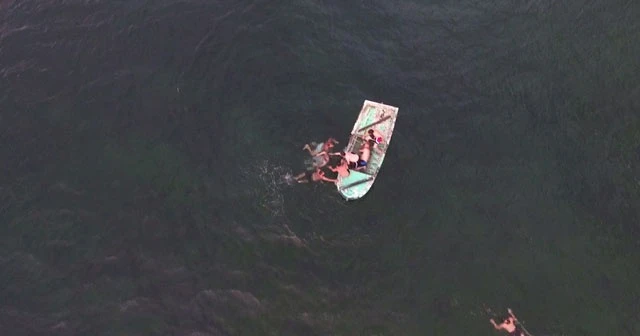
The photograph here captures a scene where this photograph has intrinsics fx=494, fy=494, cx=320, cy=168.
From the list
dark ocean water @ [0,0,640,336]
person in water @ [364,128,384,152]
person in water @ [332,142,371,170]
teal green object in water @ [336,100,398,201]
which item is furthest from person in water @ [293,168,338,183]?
person in water @ [364,128,384,152]

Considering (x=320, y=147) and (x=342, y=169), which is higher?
(x=320, y=147)

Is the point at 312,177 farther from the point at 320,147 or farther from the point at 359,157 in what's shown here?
the point at 359,157

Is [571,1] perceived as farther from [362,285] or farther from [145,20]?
[145,20]

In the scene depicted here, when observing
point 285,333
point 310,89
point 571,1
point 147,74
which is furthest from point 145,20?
point 571,1

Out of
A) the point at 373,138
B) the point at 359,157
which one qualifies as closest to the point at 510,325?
the point at 359,157

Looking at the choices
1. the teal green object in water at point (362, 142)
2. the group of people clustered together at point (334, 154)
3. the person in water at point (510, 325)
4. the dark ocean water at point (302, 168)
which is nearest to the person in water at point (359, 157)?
the group of people clustered together at point (334, 154)

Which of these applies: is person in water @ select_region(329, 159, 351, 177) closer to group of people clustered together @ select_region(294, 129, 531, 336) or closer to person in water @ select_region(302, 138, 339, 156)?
group of people clustered together @ select_region(294, 129, 531, 336)

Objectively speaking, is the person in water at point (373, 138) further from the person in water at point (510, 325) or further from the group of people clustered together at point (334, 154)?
the person in water at point (510, 325)
